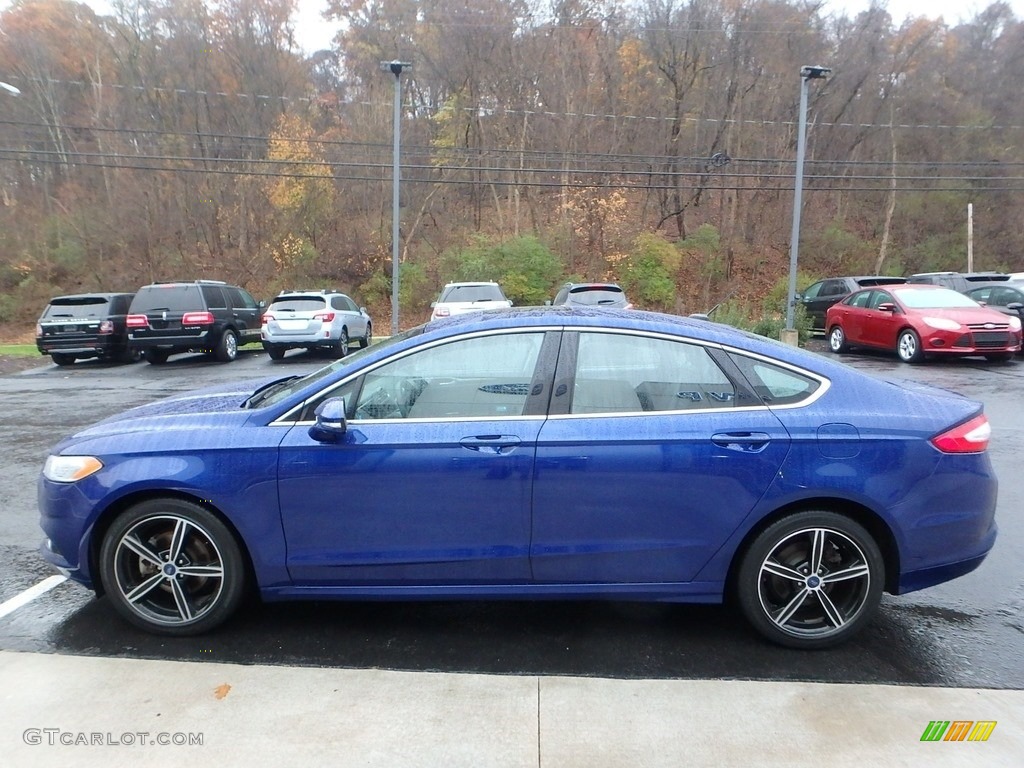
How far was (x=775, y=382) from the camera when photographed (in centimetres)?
351

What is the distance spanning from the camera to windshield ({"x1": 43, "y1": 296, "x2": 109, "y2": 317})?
53.9ft

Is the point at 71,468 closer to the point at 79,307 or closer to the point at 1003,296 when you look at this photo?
the point at 79,307

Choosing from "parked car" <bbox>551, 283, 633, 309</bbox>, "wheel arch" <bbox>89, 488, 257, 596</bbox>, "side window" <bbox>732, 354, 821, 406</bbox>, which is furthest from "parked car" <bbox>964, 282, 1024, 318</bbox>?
"wheel arch" <bbox>89, 488, 257, 596</bbox>

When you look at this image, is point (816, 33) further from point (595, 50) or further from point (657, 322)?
point (657, 322)

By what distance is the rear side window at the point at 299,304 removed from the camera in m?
16.3

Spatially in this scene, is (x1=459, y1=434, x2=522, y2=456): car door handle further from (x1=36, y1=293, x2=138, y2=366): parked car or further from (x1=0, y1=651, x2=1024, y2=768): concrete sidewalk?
(x1=36, y1=293, x2=138, y2=366): parked car

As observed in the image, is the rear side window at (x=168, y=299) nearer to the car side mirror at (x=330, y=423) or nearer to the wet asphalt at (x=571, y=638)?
the wet asphalt at (x=571, y=638)

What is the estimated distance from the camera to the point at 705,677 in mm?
3258

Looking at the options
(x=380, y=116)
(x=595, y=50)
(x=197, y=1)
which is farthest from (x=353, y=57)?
(x=595, y=50)

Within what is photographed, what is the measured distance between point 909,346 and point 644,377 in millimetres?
12993

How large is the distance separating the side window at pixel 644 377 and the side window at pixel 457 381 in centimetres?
28

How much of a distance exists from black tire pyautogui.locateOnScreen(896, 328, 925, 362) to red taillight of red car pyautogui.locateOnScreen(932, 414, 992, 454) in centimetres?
1187

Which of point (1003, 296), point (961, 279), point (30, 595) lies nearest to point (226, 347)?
point (30, 595)

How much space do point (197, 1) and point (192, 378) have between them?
27.3 metres
